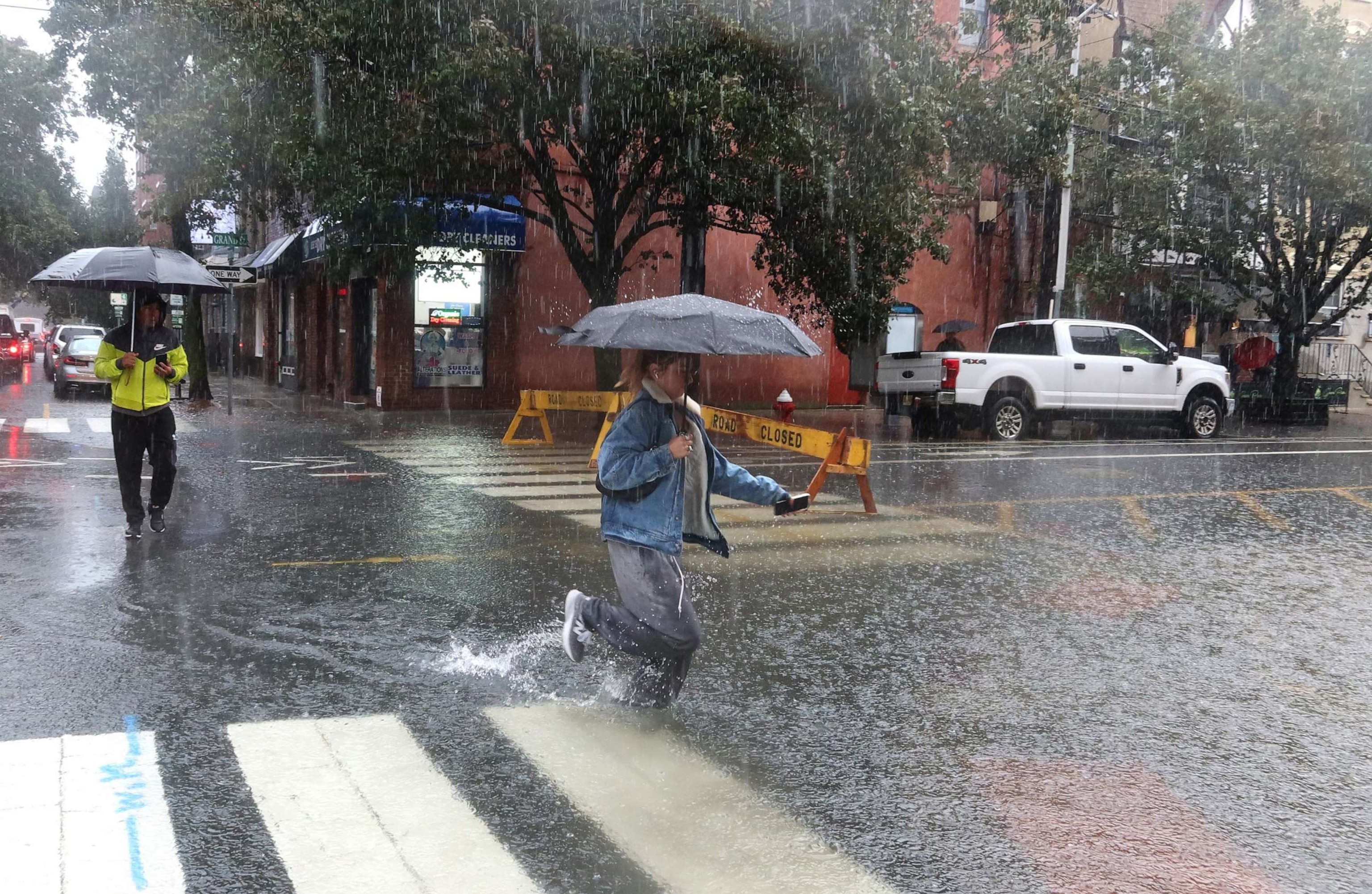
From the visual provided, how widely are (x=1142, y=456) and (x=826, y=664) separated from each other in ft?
41.3

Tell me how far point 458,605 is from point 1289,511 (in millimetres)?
8647

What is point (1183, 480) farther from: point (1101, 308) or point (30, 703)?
point (1101, 308)

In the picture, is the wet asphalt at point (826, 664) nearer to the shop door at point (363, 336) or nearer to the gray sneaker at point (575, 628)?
the gray sneaker at point (575, 628)

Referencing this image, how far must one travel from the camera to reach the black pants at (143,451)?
9062mm

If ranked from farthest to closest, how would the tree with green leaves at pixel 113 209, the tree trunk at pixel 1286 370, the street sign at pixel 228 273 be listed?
the tree with green leaves at pixel 113 209, the tree trunk at pixel 1286 370, the street sign at pixel 228 273

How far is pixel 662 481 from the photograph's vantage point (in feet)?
16.6

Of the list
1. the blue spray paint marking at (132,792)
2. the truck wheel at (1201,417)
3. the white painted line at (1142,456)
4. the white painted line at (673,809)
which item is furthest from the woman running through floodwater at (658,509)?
the truck wheel at (1201,417)

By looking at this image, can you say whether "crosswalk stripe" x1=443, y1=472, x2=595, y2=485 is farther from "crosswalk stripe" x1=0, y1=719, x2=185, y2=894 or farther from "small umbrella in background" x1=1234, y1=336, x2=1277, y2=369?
"small umbrella in background" x1=1234, y1=336, x2=1277, y2=369

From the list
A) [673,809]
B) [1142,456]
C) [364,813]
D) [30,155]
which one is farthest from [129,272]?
[30,155]

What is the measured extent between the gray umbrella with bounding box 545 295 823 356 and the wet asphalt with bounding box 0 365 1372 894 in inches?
61.5

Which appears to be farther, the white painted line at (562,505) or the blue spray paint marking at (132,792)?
the white painted line at (562,505)

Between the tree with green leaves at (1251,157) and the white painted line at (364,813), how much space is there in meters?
24.6

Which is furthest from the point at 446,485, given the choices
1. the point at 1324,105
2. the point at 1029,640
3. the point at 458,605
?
the point at 1324,105

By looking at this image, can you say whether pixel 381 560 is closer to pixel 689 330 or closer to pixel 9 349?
pixel 689 330
